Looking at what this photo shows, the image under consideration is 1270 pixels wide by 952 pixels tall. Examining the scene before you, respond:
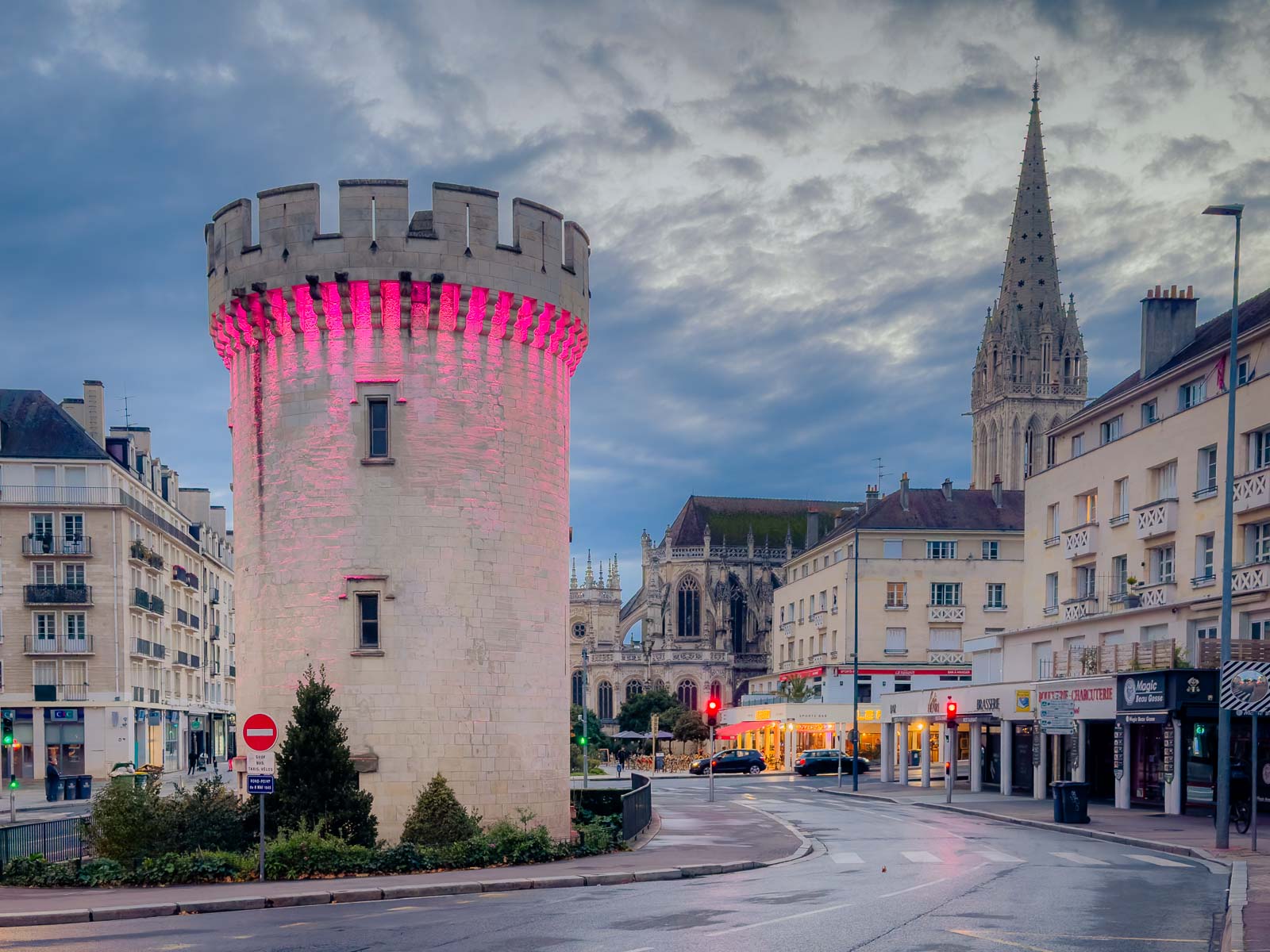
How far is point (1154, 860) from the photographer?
23.4 m

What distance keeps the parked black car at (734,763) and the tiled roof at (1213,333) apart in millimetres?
28379

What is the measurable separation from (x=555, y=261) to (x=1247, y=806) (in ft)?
64.9

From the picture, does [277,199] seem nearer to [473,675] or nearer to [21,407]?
[473,675]

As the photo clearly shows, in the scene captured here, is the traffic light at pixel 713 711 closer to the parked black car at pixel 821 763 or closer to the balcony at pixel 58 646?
the parked black car at pixel 821 763

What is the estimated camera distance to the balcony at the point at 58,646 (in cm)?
6244

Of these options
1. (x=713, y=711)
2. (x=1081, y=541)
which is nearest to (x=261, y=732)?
(x=713, y=711)

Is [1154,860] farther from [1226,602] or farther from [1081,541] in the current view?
[1081,541]

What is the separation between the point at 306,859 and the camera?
20.4 m

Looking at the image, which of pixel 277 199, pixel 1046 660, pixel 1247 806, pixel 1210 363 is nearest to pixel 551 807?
pixel 277 199

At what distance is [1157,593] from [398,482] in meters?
27.2

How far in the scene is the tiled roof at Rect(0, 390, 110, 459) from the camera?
6356 cm

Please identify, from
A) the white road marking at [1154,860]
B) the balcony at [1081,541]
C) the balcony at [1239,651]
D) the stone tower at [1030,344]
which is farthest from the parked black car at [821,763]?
the stone tower at [1030,344]

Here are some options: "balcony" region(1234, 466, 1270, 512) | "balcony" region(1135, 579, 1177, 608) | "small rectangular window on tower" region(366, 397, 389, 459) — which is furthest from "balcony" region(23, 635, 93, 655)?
"balcony" region(1234, 466, 1270, 512)

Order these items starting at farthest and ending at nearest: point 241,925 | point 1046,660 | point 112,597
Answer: point 112,597 → point 1046,660 → point 241,925
